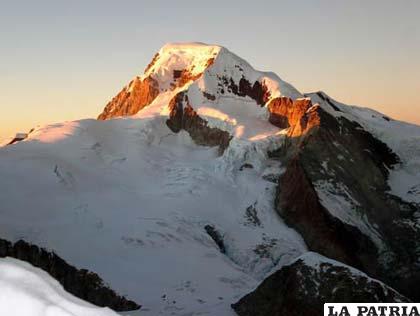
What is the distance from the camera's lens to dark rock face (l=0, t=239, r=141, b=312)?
102ft

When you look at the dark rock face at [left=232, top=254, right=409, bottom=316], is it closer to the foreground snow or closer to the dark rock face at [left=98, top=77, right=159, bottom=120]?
the foreground snow

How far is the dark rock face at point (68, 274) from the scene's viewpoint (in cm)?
3120

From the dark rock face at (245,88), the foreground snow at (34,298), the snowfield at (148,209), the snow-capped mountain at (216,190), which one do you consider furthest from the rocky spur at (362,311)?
the dark rock face at (245,88)

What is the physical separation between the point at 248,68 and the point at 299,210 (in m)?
24.1

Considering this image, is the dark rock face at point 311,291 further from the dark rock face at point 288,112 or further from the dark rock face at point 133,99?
the dark rock face at point 133,99

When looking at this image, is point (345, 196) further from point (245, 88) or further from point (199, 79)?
point (199, 79)

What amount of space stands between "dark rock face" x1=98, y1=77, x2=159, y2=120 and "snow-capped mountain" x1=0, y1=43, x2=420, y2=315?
437 cm

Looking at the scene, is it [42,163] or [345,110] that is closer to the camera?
[42,163]

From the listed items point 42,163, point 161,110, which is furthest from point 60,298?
point 161,110

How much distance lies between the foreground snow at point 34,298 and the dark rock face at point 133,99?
6723 centimetres

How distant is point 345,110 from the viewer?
64562 mm

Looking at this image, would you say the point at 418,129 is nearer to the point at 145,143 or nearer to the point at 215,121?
the point at 215,121

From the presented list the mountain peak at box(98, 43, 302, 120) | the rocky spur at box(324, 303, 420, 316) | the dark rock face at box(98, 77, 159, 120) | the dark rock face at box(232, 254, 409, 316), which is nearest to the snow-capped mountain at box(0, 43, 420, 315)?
the mountain peak at box(98, 43, 302, 120)

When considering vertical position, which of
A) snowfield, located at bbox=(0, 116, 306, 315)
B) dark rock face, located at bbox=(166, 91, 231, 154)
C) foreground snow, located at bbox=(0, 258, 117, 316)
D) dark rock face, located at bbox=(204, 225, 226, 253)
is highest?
foreground snow, located at bbox=(0, 258, 117, 316)
